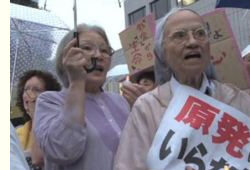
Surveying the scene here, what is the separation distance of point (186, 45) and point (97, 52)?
17.3 inches

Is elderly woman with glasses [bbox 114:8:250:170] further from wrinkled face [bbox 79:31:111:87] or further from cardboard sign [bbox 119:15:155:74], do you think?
cardboard sign [bbox 119:15:155:74]

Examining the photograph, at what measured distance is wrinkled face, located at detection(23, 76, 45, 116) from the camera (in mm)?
3023

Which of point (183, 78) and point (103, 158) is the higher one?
point (183, 78)

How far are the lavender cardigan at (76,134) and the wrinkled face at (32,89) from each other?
97 centimetres

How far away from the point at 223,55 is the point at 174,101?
2.17ft

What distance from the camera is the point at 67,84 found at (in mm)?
2162

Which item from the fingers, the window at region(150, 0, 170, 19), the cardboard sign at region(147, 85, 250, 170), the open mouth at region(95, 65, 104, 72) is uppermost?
the window at region(150, 0, 170, 19)

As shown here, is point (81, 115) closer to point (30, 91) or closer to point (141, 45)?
point (141, 45)

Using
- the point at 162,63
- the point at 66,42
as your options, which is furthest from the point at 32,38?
the point at 162,63

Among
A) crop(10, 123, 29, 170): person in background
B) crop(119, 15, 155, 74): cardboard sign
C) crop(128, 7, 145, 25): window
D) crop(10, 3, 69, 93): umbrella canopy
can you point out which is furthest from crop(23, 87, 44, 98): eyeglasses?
crop(128, 7, 145, 25): window

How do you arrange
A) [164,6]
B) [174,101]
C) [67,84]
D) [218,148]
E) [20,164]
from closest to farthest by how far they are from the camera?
[20,164] < [218,148] < [174,101] < [67,84] < [164,6]

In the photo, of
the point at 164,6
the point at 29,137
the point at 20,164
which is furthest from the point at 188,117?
the point at 164,6

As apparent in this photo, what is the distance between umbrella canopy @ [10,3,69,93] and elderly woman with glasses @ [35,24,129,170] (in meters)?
2.14

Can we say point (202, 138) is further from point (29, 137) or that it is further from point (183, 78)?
point (29, 137)
